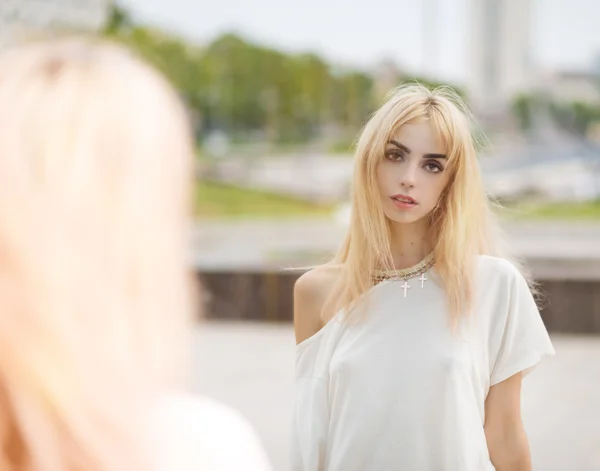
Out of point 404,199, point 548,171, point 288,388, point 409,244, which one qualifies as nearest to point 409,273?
point 409,244

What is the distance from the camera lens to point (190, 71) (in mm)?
12711

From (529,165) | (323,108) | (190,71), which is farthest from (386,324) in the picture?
(190,71)

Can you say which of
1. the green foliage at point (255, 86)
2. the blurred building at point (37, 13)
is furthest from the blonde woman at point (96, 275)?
the green foliage at point (255, 86)

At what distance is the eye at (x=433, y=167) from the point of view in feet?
6.70

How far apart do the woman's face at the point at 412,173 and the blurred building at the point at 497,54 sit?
9.40 metres

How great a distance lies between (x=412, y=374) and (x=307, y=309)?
0.34 meters

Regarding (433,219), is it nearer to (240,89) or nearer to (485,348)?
(485,348)

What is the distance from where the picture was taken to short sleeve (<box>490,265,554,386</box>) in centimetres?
195

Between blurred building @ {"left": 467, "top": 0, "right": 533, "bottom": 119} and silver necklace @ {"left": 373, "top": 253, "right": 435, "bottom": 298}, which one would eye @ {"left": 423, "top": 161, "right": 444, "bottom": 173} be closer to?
silver necklace @ {"left": 373, "top": 253, "right": 435, "bottom": 298}

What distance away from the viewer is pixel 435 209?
6.87 ft

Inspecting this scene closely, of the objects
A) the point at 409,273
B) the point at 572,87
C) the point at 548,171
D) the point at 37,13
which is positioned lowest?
the point at 548,171

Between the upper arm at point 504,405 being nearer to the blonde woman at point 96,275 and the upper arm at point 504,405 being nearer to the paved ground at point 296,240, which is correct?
the blonde woman at point 96,275

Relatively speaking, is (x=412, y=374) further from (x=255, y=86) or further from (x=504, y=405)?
(x=255, y=86)

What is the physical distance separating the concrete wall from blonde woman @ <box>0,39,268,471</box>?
6.76 metres
